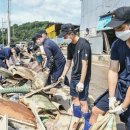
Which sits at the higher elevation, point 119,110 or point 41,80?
point 119,110

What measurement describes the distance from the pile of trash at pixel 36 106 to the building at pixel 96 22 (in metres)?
25.8

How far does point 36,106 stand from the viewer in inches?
273

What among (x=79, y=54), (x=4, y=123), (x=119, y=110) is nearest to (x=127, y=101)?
(x=119, y=110)

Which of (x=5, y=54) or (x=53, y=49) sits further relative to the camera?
(x=5, y=54)

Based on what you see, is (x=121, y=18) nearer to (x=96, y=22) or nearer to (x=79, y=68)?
(x=79, y=68)

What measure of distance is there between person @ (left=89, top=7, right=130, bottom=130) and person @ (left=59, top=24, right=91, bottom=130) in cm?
142

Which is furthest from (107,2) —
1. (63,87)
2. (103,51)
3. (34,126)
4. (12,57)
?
(34,126)

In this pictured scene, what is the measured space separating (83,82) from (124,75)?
69.9 inches

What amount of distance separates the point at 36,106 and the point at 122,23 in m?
3.15

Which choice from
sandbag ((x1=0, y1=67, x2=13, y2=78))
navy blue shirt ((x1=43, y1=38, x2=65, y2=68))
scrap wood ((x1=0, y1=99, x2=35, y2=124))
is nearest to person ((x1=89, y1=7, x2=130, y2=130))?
scrap wood ((x1=0, y1=99, x2=35, y2=124))

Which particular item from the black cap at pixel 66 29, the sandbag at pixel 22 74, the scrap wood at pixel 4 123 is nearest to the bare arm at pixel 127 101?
the scrap wood at pixel 4 123

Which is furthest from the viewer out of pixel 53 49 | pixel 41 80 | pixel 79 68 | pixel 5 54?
pixel 5 54

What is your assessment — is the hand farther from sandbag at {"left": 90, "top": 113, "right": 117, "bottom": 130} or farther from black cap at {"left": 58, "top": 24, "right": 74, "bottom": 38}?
black cap at {"left": 58, "top": 24, "right": 74, "bottom": 38}

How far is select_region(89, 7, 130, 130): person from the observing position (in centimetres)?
432
